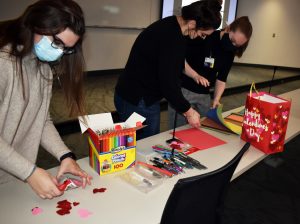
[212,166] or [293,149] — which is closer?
[212,166]

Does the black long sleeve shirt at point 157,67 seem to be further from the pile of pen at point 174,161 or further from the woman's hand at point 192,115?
the pile of pen at point 174,161

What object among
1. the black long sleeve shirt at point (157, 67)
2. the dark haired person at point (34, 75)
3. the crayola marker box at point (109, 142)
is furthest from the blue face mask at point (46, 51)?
the black long sleeve shirt at point (157, 67)

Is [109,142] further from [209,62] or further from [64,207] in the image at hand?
[209,62]

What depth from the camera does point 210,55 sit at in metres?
1.87

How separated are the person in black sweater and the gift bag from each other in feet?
0.92

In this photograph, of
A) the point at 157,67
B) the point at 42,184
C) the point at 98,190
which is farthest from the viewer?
the point at 157,67

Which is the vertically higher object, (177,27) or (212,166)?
(177,27)

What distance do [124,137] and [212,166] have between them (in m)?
0.42

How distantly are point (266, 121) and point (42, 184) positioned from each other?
100cm

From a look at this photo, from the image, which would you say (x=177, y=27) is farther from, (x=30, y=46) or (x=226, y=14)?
(x=226, y=14)

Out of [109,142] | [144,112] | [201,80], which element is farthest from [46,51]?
[201,80]

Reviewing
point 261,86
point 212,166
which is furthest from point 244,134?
point 261,86

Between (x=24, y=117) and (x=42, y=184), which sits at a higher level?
(x=24, y=117)

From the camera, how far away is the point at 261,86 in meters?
6.24
